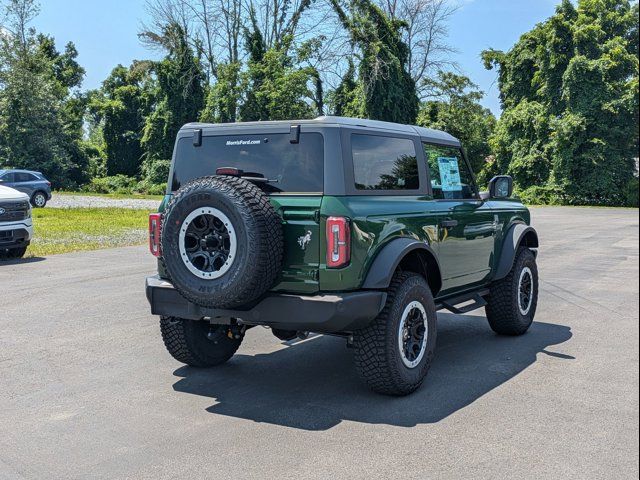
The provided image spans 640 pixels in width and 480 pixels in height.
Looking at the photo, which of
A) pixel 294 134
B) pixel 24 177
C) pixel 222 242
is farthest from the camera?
pixel 24 177

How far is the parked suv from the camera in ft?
94.1

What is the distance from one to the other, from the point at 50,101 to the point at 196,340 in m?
44.7

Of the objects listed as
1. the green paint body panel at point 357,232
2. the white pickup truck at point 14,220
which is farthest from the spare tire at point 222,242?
the white pickup truck at point 14,220

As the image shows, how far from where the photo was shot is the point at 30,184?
29000 mm

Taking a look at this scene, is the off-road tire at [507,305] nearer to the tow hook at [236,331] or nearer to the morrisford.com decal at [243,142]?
the tow hook at [236,331]

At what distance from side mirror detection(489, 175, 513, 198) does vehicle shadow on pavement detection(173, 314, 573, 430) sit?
1.47 m

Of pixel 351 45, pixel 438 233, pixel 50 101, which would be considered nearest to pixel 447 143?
pixel 438 233

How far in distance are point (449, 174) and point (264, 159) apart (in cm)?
207

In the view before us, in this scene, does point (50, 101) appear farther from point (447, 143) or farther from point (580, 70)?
point (447, 143)

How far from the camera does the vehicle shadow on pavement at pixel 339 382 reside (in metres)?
4.49

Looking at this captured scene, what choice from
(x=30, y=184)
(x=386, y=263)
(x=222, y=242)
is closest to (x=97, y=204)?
→ (x=30, y=184)

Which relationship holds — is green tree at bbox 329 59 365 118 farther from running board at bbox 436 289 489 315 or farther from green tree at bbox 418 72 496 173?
running board at bbox 436 289 489 315

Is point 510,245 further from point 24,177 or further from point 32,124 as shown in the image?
point 32,124

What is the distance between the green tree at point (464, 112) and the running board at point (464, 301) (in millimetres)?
43173
